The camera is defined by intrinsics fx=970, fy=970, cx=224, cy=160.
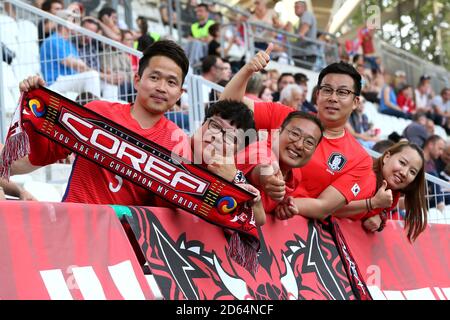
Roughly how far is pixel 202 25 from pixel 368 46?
7155mm

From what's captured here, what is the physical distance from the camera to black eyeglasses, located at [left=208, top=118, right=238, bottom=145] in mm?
Result: 5150

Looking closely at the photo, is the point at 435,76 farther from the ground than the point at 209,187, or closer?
closer

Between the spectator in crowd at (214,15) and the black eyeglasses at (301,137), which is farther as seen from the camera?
the spectator in crowd at (214,15)

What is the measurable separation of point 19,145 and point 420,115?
13809 millimetres

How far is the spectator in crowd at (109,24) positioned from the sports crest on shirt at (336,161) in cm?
586

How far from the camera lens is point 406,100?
19969mm

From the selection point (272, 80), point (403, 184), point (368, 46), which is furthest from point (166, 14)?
point (403, 184)

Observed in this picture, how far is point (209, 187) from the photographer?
16.0 feet

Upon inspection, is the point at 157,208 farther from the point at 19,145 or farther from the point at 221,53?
the point at 221,53

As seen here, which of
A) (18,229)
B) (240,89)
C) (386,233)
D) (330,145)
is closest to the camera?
(18,229)

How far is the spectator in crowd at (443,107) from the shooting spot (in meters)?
20.3

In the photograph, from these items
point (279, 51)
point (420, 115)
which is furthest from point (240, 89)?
point (420, 115)

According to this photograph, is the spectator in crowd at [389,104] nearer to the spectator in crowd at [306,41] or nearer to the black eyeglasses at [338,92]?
the spectator in crowd at [306,41]

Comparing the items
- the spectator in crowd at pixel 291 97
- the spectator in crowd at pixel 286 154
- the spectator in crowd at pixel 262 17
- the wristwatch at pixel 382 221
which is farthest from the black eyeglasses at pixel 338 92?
the spectator in crowd at pixel 262 17
